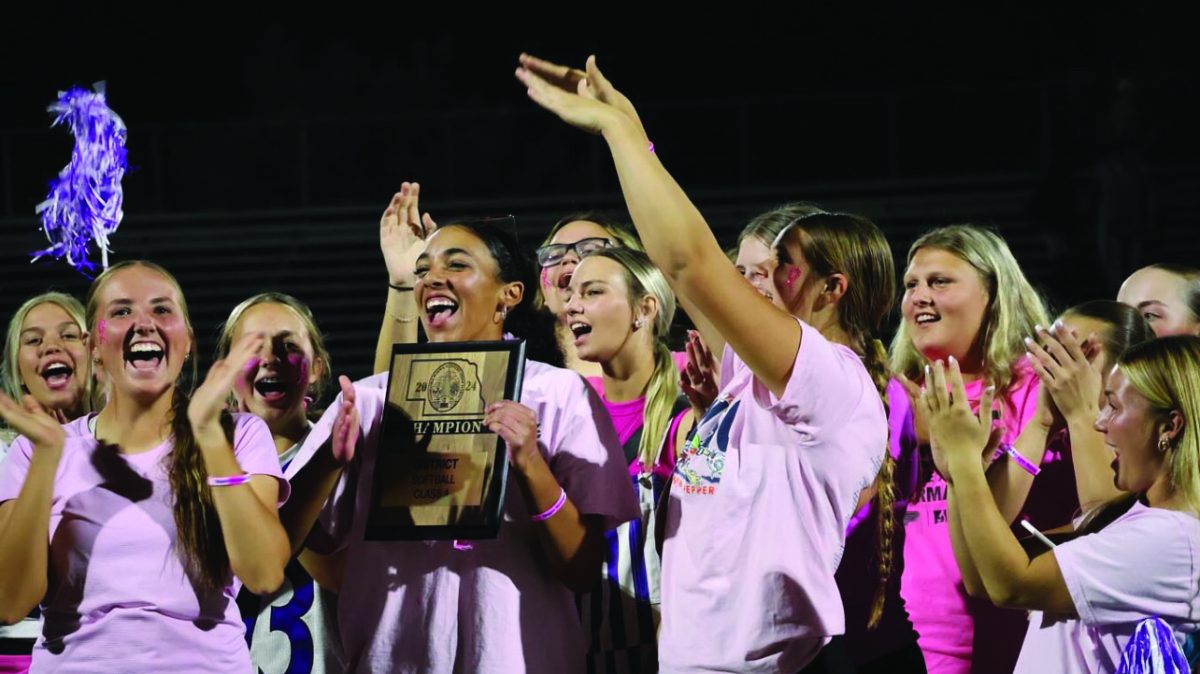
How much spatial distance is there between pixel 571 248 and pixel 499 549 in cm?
170

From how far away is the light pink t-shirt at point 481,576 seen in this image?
2.95 m

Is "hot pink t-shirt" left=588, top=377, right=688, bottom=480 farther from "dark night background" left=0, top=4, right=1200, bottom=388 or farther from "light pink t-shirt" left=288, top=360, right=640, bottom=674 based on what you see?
"dark night background" left=0, top=4, right=1200, bottom=388

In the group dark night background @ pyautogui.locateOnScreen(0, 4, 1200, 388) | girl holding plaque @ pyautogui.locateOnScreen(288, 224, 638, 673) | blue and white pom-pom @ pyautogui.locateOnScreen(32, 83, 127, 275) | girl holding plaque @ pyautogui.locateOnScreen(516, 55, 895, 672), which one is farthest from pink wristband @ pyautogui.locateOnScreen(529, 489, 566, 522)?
dark night background @ pyautogui.locateOnScreen(0, 4, 1200, 388)

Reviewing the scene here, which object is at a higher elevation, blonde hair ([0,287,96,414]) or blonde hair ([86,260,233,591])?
blonde hair ([0,287,96,414])

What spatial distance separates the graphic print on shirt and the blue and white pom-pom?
5.24ft

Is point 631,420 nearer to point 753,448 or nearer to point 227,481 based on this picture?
point 753,448

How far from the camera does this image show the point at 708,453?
281 centimetres

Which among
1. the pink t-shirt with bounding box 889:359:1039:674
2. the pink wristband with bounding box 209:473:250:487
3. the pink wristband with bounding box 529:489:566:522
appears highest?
the pink wristband with bounding box 209:473:250:487

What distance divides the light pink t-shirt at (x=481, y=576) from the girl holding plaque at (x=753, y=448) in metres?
0.26

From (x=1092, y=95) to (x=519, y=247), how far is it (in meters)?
9.45

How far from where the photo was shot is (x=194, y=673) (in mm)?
2893

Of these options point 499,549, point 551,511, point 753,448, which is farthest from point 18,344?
point 753,448

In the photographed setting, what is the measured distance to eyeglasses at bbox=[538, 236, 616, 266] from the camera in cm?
451

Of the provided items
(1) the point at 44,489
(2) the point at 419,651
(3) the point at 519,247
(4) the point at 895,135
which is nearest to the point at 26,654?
(1) the point at 44,489
